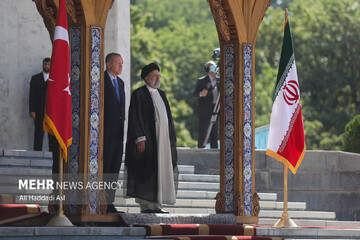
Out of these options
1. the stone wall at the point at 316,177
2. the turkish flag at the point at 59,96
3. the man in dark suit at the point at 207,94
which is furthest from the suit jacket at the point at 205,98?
the turkish flag at the point at 59,96

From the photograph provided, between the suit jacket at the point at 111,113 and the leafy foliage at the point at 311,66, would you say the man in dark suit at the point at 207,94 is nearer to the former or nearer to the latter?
the suit jacket at the point at 111,113

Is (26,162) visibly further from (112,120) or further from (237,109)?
(237,109)

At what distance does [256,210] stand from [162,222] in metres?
1.55

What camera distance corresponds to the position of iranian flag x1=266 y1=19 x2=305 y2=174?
13930 mm

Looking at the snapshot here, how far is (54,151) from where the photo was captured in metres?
13.1

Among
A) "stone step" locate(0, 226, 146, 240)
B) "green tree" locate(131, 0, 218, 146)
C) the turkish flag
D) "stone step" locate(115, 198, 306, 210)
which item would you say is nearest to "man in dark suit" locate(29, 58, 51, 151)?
"stone step" locate(115, 198, 306, 210)

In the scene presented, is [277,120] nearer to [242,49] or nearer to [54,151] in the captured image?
[242,49]


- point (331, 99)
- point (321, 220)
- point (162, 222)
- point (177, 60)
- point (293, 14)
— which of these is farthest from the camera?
point (177, 60)

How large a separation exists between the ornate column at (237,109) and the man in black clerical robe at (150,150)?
0.69m

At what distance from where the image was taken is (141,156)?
1336 centimetres

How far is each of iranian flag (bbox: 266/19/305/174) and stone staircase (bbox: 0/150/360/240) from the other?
5.12 feet

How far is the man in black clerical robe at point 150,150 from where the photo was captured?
13.3 metres

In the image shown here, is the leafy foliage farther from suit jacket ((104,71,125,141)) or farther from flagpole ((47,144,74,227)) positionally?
flagpole ((47,144,74,227))

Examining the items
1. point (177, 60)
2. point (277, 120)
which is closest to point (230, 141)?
point (277, 120)
